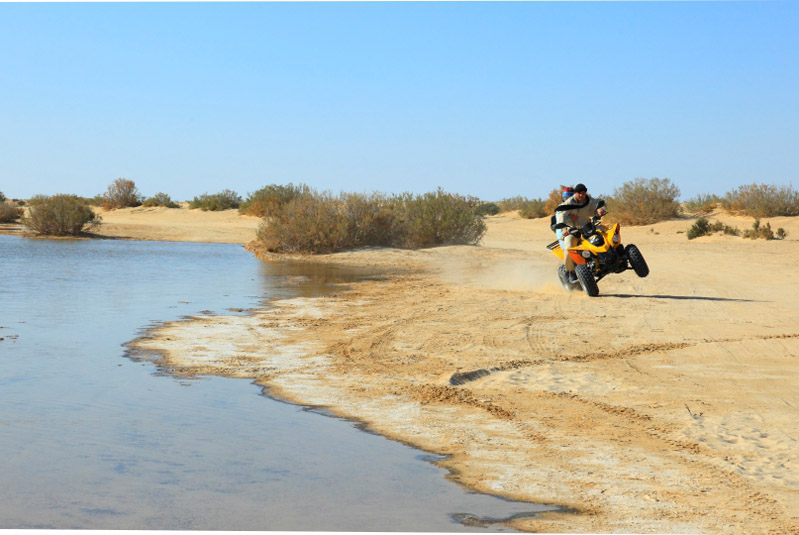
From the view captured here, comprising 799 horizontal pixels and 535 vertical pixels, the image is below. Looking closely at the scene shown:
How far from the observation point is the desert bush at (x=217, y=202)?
198ft

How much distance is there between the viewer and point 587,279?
588 inches

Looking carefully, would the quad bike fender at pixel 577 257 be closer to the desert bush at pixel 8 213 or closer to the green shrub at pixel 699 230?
the green shrub at pixel 699 230

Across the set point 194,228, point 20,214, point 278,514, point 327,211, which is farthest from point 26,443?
point 20,214

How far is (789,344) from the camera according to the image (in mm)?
10352

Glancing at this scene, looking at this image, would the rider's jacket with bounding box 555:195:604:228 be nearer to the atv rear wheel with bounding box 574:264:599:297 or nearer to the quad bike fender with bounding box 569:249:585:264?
the quad bike fender with bounding box 569:249:585:264

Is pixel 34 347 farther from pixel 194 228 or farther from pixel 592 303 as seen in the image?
pixel 194 228

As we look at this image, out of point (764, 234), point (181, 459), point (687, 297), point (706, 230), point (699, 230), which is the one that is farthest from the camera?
point (706, 230)

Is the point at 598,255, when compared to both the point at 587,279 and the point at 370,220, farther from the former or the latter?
the point at 370,220

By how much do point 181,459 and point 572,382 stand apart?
12.8 feet

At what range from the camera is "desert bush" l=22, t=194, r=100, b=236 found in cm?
3931

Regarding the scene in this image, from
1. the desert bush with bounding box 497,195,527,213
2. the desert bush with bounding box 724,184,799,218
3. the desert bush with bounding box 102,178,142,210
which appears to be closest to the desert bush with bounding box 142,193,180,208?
the desert bush with bounding box 102,178,142,210

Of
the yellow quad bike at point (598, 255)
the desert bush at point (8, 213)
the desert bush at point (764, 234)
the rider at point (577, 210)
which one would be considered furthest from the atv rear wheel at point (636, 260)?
the desert bush at point (8, 213)

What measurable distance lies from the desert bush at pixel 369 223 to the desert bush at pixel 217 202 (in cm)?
3045

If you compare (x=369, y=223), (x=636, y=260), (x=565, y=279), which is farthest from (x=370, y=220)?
(x=636, y=260)
